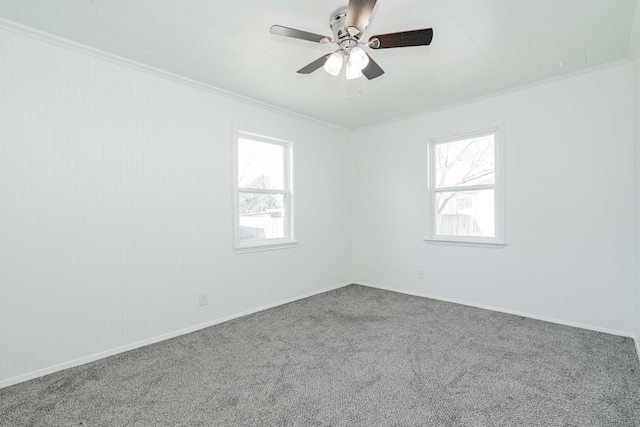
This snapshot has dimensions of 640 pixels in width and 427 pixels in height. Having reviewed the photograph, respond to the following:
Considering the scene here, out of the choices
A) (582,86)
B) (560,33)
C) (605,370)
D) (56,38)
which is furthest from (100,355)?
(582,86)

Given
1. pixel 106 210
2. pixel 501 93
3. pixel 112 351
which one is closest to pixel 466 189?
pixel 501 93

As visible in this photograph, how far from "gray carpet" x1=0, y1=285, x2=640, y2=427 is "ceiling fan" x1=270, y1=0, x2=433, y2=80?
7.09 ft

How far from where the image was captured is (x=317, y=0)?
1936 millimetres

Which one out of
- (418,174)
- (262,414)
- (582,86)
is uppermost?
(582,86)

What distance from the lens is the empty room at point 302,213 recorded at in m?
2.00

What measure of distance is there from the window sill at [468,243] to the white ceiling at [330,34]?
1.72 meters

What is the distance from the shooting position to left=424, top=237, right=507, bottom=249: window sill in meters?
3.53

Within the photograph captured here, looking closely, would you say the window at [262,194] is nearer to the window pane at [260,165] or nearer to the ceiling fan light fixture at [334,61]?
the window pane at [260,165]

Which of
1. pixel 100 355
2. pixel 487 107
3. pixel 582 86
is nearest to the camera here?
pixel 100 355

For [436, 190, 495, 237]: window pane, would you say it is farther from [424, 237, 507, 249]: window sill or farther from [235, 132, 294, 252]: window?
[235, 132, 294, 252]: window

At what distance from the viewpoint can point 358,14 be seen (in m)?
1.69

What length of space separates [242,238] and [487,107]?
327 cm

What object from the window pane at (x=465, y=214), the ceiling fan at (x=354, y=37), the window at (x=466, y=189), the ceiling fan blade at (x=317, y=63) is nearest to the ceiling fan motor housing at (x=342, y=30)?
the ceiling fan at (x=354, y=37)

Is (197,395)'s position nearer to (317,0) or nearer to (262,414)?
(262,414)
